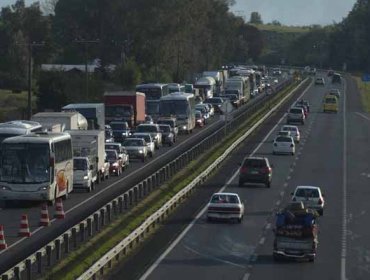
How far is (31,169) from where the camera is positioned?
46.2 metres

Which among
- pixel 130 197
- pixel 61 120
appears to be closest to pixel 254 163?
pixel 61 120

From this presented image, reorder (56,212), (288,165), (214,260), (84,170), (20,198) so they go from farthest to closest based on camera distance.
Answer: (288,165)
(84,170)
(20,198)
(56,212)
(214,260)

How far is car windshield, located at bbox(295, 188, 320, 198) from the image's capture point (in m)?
47.0

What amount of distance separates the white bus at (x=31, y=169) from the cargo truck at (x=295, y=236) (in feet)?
45.0

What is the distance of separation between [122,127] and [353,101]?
6597 cm

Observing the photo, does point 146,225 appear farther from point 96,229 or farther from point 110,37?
point 110,37

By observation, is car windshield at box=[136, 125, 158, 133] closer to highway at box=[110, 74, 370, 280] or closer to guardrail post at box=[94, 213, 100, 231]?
highway at box=[110, 74, 370, 280]

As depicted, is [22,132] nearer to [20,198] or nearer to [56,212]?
[20,198]

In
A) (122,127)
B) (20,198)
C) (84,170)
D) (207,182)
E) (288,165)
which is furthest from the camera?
(122,127)

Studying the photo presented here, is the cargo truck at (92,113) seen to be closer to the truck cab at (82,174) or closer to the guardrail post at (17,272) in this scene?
the truck cab at (82,174)

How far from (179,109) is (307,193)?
1675 inches

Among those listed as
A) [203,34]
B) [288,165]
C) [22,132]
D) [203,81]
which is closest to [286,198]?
[22,132]

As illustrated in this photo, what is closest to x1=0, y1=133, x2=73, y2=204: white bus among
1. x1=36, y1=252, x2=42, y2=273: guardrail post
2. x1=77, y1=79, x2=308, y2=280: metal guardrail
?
x1=77, y1=79, x2=308, y2=280: metal guardrail

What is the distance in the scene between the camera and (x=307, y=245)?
3400 centimetres
